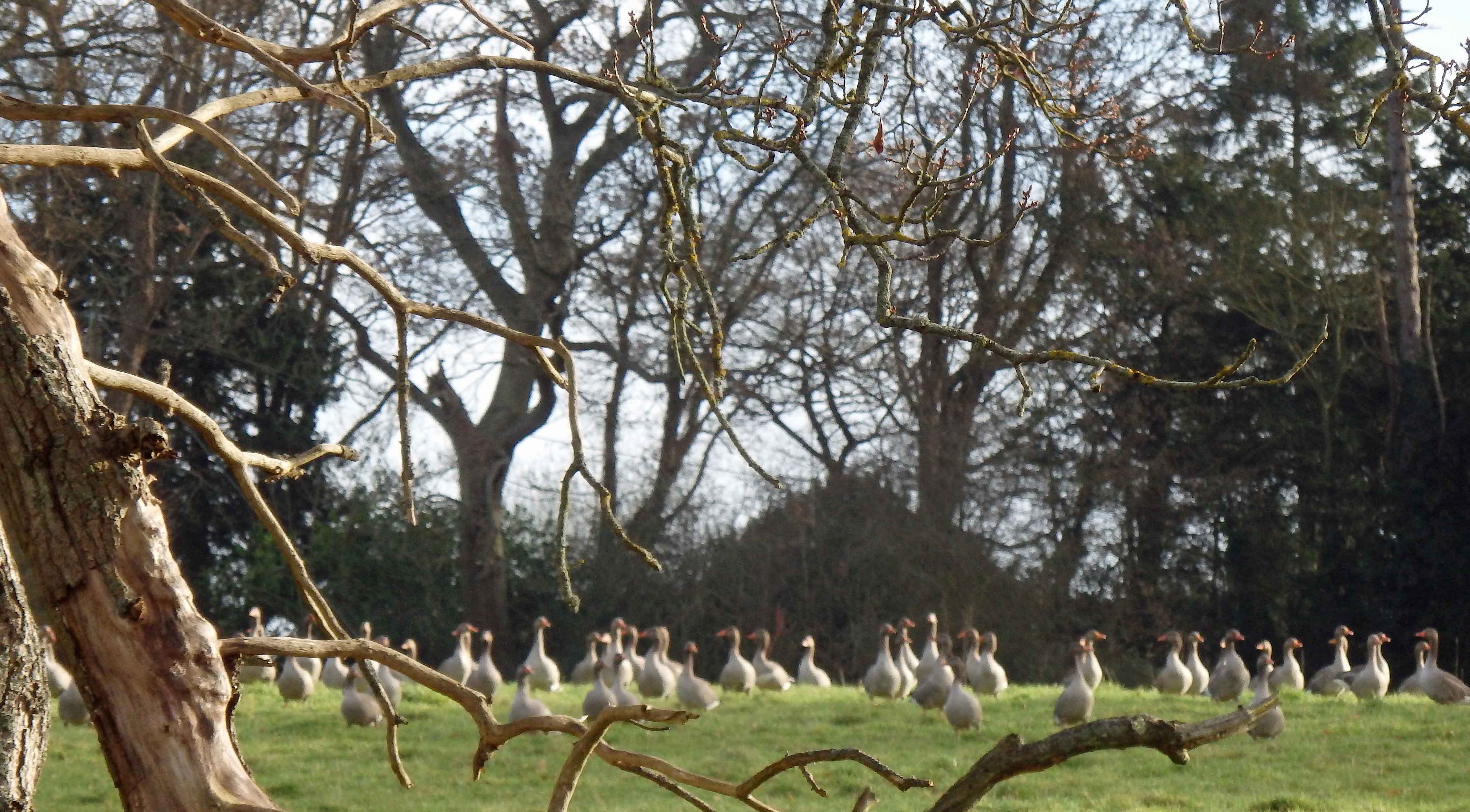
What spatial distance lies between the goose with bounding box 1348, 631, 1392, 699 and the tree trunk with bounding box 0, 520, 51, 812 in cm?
1414

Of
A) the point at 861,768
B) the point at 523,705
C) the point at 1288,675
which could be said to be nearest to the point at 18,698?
the point at 861,768

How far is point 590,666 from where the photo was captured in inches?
702

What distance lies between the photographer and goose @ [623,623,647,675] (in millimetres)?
16344

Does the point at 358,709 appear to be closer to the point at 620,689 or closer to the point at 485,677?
the point at 620,689

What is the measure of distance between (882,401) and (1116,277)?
3.98 m

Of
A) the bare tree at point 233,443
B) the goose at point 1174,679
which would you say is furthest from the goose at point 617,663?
the bare tree at point 233,443

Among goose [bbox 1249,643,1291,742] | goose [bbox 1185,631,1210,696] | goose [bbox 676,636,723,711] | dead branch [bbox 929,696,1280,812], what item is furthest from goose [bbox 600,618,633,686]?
dead branch [bbox 929,696,1280,812]

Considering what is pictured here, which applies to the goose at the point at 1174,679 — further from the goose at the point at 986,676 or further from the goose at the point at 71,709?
the goose at the point at 71,709

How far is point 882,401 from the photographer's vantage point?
71.2 feet

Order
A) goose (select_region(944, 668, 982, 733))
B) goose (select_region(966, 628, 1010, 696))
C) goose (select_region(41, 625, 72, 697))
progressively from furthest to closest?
1. goose (select_region(966, 628, 1010, 696))
2. goose (select_region(41, 625, 72, 697))
3. goose (select_region(944, 668, 982, 733))

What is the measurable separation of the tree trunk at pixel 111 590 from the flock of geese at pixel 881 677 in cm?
1008

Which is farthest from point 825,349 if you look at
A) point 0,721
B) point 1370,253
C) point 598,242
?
point 0,721

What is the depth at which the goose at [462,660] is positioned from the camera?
16203 mm

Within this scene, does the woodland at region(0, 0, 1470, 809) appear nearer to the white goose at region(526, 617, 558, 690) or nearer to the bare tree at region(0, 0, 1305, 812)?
the white goose at region(526, 617, 558, 690)
